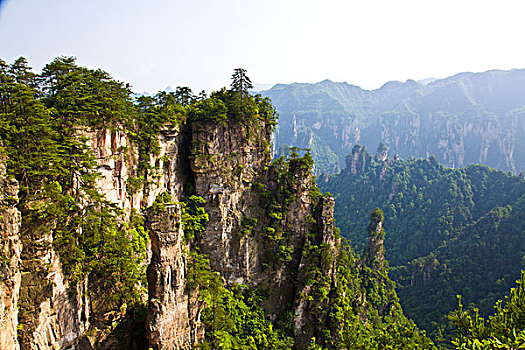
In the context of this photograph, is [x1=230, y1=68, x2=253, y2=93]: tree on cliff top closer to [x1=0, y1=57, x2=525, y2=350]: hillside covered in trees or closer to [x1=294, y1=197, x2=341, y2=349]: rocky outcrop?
[x1=0, y1=57, x2=525, y2=350]: hillside covered in trees

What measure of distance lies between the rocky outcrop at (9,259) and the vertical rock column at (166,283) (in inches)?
236

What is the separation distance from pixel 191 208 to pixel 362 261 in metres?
40.1

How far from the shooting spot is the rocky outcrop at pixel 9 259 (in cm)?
1200

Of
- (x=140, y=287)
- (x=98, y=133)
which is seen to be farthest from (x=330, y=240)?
(x=98, y=133)

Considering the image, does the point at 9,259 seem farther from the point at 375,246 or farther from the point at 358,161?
the point at 358,161

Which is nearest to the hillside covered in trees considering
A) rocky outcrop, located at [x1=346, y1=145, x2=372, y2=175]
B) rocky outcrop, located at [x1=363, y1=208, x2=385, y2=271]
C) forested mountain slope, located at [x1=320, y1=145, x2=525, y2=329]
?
rocky outcrop, located at [x1=363, y1=208, x2=385, y2=271]

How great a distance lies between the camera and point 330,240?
32.0 m

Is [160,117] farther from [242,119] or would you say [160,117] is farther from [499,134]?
[499,134]

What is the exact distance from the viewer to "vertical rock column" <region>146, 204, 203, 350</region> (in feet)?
55.6

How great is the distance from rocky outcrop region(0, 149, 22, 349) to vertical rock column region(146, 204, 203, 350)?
599 centimetres

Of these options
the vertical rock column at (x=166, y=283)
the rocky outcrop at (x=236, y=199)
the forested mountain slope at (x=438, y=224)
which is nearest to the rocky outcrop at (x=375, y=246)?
the forested mountain slope at (x=438, y=224)

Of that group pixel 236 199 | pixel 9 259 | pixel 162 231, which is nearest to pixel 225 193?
pixel 236 199

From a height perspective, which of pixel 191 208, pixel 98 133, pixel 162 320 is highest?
pixel 98 133

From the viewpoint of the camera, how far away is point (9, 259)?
12406 mm
